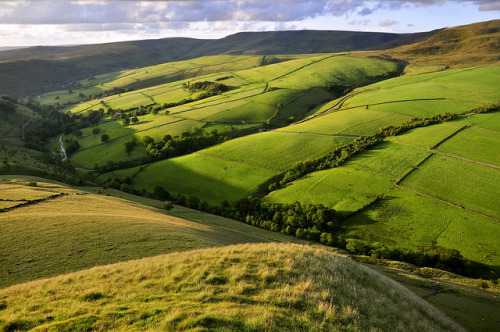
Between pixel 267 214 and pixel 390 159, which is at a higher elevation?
pixel 390 159

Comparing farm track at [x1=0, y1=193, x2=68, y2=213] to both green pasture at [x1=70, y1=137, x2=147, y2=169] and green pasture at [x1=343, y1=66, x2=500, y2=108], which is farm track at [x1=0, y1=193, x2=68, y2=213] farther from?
green pasture at [x1=343, y1=66, x2=500, y2=108]

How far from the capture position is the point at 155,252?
2705 cm

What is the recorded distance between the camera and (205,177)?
90.2 metres

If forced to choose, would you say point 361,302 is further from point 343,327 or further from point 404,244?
point 404,244

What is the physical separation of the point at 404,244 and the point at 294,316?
150ft

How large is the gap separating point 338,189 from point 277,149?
32467 millimetres

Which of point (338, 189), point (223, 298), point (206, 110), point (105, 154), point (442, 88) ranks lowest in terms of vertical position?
point (338, 189)

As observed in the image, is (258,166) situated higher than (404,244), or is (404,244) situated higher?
(258,166)

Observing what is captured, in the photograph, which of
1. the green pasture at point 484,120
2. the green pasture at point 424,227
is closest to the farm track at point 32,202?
the green pasture at point 424,227

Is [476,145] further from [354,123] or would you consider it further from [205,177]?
[205,177]

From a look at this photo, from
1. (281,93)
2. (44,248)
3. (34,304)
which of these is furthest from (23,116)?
(34,304)

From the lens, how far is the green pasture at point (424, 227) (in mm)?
48375

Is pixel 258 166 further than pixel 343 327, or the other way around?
pixel 258 166

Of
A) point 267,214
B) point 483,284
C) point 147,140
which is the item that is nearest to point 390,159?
point 267,214
